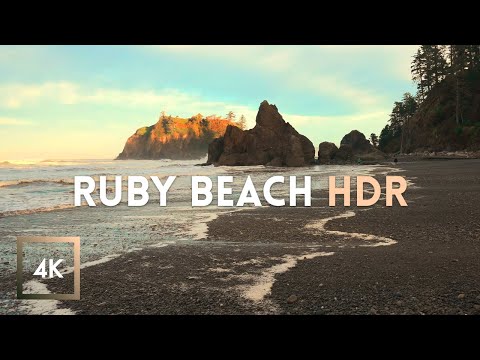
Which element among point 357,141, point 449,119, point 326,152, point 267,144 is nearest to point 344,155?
point 326,152

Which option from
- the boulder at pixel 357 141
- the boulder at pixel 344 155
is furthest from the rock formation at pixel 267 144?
the boulder at pixel 357 141

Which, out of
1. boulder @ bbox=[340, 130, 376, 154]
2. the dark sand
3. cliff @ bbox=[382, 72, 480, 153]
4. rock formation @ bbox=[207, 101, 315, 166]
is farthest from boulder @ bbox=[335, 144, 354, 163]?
the dark sand

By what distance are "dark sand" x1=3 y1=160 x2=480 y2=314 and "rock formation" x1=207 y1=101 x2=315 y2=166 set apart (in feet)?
194

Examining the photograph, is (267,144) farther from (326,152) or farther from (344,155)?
(344,155)

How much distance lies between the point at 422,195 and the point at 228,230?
10689mm

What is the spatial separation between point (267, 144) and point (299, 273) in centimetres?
6879

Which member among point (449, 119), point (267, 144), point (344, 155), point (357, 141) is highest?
point (449, 119)

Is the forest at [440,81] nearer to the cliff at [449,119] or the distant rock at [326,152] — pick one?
the cliff at [449,119]

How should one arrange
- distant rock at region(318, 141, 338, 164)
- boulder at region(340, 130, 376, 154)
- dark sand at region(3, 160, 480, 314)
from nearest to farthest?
dark sand at region(3, 160, 480, 314)
distant rock at region(318, 141, 338, 164)
boulder at region(340, 130, 376, 154)

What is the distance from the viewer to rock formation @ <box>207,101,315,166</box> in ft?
230

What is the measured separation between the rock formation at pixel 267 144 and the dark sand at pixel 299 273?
59204mm

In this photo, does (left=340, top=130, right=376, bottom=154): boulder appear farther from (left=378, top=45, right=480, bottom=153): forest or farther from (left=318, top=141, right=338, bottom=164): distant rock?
(left=318, top=141, right=338, bottom=164): distant rock

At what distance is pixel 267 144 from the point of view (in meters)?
74.1

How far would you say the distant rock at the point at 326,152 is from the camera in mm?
73100
